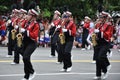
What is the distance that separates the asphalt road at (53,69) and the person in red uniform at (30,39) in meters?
0.81

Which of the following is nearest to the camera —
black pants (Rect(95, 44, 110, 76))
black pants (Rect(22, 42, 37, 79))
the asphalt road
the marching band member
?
black pants (Rect(22, 42, 37, 79))

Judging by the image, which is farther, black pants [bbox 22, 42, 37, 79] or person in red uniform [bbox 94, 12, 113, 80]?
person in red uniform [bbox 94, 12, 113, 80]

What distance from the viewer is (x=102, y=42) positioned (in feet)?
48.4

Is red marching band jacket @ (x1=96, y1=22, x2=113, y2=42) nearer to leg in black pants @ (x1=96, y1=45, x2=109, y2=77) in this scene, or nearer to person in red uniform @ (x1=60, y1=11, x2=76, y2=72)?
leg in black pants @ (x1=96, y1=45, x2=109, y2=77)

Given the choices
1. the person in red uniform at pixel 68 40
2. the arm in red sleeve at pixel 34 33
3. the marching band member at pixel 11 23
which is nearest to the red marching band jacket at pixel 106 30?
the arm in red sleeve at pixel 34 33

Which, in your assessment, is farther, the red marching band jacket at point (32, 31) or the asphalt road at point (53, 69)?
the asphalt road at point (53, 69)

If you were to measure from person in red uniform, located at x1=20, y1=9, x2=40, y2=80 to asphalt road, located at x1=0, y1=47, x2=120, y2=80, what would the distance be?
0.81m

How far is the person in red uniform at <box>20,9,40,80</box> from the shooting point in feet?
46.0

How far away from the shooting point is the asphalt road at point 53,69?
15373mm

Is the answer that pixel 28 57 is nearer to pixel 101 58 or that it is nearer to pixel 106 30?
pixel 101 58

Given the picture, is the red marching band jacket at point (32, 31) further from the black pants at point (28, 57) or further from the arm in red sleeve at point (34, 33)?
the black pants at point (28, 57)

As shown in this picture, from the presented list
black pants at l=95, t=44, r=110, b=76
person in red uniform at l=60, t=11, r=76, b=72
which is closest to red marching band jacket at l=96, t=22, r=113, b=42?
black pants at l=95, t=44, r=110, b=76

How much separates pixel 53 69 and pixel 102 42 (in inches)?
126

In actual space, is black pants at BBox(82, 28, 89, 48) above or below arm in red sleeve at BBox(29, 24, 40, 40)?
below
